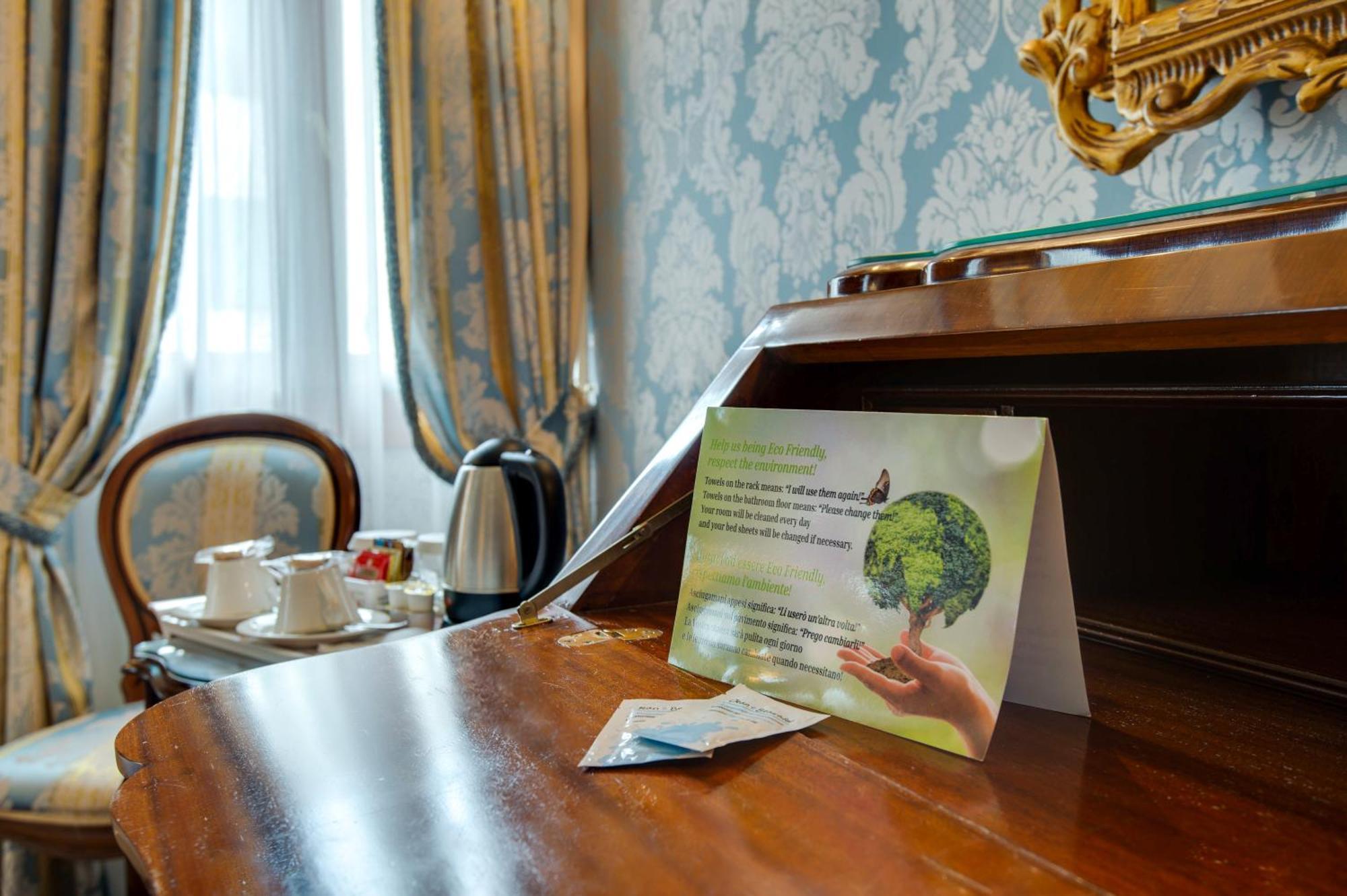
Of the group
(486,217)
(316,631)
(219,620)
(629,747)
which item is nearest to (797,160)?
(486,217)

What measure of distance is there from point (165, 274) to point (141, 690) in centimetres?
83

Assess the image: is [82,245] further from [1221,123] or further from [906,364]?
[1221,123]

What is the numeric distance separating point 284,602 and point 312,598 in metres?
0.04

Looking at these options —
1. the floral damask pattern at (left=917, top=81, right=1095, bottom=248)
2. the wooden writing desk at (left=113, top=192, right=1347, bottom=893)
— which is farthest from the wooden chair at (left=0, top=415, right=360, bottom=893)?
the wooden writing desk at (left=113, top=192, right=1347, bottom=893)

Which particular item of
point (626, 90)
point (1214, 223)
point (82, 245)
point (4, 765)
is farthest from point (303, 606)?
point (626, 90)

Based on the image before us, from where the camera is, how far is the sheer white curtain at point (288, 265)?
1.99m

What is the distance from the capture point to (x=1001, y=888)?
1.02 feet

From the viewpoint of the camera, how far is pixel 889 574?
1.59 ft

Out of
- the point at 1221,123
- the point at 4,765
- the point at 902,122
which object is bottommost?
the point at 4,765

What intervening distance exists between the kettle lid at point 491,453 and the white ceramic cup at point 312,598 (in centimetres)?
25

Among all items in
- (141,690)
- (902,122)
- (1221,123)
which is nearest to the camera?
(1221,123)

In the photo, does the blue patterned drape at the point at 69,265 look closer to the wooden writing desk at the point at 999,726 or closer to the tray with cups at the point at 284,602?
the tray with cups at the point at 284,602

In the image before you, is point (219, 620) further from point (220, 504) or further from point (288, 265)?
point (288, 265)

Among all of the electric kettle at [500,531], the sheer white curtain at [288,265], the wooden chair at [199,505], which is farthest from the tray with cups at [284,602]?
the sheer white curtain at [288,265]
